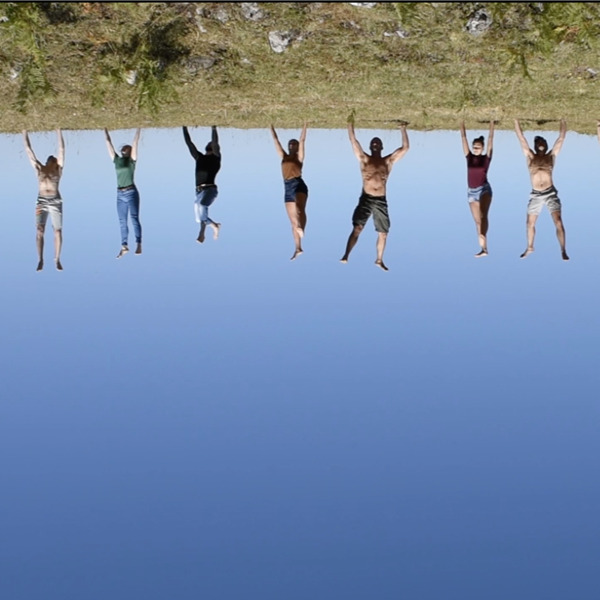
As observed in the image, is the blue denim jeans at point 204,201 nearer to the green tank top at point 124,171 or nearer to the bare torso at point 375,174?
the green tank top at point 124,171

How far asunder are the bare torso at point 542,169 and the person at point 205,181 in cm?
685

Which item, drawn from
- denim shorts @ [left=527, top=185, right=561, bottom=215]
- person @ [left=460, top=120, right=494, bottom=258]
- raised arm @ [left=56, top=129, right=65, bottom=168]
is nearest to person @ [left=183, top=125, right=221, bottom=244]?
raised arm @ [left=56, top=129, right=65, bottom=168]

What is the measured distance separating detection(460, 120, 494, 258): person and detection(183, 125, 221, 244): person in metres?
5.49

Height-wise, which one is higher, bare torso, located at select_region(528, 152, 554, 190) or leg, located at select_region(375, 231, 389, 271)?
bare torso, located at select_region(528, 152, 554, 190)

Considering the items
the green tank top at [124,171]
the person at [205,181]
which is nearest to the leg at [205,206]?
the person at [205,181]

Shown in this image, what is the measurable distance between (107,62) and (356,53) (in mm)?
5837

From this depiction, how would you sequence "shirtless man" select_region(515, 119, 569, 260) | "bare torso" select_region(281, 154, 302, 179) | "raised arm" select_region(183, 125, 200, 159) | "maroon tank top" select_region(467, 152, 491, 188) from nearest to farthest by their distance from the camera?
"shirtless man" select_region(515, 119, 569, 260)
"maroon tank top" select_region(467, 152, 491, 188)
"bare torso" select_region(281, 154, 302, 179)
"raised arm" select_region(183, 125, 200, 159)

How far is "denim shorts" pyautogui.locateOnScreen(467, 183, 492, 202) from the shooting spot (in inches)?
667

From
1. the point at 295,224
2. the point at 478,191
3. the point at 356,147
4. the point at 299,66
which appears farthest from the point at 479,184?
the point at 299,66

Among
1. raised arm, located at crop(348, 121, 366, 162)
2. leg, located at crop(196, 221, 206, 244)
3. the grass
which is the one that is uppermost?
the grass

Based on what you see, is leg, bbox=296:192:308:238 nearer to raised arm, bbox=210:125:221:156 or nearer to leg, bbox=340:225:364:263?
leg, bbox=340:225:364:263

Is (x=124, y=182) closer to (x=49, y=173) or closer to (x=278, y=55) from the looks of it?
(x=49, y=173)

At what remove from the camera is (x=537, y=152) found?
16.8 m

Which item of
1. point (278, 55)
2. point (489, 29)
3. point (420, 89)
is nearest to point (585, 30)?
point (489, 29)
